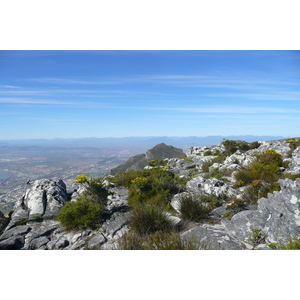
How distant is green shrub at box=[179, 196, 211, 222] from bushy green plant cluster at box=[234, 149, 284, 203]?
1687 millimetres

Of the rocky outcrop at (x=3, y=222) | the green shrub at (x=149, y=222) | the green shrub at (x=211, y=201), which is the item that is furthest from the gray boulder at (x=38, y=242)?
the green shrub at (x=211, y=201)

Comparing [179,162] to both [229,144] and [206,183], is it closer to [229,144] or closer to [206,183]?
[229,144]

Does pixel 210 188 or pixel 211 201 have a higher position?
pixel 210 188

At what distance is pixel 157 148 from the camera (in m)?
28.7

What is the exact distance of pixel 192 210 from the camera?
18.5 ft

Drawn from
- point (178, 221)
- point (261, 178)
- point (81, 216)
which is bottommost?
point (81, 216)

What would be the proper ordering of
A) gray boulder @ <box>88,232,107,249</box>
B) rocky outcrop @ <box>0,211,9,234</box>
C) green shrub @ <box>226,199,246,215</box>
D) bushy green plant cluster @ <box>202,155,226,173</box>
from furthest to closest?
bushy green plant cluster @ <box>202,155,226,173</box> → rocky outcrop @ <box>0,211,9,234</box> → green shrub @ <box>226,199,246,215</box> → gray boulder @ <box>88,232,107,249</box>

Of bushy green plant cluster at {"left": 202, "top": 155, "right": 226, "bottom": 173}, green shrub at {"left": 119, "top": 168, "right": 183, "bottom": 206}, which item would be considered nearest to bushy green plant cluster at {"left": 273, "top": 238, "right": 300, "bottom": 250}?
green shrub at {"left": 119, "top": 168, "right": 183, "bottom": 206}

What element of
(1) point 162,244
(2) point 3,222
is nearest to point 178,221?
(1) point 162,244

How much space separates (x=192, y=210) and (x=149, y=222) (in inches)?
59.2

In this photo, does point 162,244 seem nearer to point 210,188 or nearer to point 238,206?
point 238,206

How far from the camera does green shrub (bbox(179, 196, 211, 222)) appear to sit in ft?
18.3

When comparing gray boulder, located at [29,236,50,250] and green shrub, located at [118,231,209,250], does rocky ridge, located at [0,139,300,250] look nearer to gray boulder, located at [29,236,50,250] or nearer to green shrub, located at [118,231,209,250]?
gray boulder, located at [29,236,50,250]

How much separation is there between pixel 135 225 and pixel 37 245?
3006 millimetres
